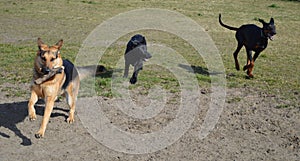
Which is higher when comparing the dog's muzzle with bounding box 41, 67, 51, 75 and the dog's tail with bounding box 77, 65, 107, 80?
the dog's muzzle with bounding box 41, 67, 51, 75

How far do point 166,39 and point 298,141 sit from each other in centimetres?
845

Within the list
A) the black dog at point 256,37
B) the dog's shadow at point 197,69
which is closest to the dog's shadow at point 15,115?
the dog's shadow at point 197,69

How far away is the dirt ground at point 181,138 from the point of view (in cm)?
531

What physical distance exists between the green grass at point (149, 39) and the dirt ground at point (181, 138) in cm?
92

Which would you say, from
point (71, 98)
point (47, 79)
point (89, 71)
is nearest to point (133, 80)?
point (89, 71)

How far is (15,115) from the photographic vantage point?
6.43 metres

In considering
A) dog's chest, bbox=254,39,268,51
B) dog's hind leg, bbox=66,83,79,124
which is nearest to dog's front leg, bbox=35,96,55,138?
dog's hind leg, bbox=66,83,79,124

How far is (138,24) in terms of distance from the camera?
1758cm

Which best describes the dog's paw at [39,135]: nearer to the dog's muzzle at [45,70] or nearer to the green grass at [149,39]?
the dog's muzzle at [45,70]

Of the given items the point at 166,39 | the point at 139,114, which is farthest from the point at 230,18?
the point at 139,114

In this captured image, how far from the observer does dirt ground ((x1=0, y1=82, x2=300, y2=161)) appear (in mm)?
5312

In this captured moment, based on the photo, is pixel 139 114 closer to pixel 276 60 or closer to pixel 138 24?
pixel 276 60

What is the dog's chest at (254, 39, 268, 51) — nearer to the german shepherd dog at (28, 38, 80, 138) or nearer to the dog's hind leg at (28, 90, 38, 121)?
the german shepherd dog at (28, 38, 80, 138)

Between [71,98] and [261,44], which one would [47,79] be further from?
[261,44]
